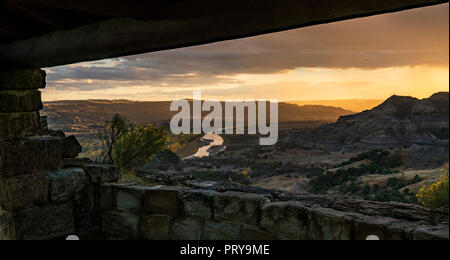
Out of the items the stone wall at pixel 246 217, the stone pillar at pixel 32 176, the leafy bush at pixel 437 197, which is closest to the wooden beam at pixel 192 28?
the stone pillar at pixel 32 176

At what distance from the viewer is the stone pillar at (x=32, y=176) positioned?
327 centimetres

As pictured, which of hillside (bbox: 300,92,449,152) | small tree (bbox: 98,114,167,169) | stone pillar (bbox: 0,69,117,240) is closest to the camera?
stone pillar (bbox: 0,69,117,240)

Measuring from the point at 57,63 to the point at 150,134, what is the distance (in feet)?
17.2

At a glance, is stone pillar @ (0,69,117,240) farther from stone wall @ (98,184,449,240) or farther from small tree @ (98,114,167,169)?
small tree @ (98,114,167,169)

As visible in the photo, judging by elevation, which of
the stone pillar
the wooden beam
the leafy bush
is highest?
the wooden beam

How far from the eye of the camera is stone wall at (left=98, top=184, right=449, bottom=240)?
8.08ft

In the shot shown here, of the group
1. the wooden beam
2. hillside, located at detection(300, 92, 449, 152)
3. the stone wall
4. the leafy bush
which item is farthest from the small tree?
hillside, located at detection(300, 92, 449, 152)

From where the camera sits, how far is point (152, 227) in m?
3.54

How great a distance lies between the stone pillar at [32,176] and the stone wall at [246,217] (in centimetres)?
32

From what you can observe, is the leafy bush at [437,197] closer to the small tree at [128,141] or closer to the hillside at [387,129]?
the small tree at [128,141]

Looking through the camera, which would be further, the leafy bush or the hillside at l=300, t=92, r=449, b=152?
the hillside at l=300, t=92, r=449, b=152

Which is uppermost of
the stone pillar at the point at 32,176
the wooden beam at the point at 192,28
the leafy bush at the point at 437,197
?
the wooden beam at the point at 192,28

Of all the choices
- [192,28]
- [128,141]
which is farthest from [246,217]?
[128,141]

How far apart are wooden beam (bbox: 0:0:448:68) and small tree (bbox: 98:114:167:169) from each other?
177 inches
